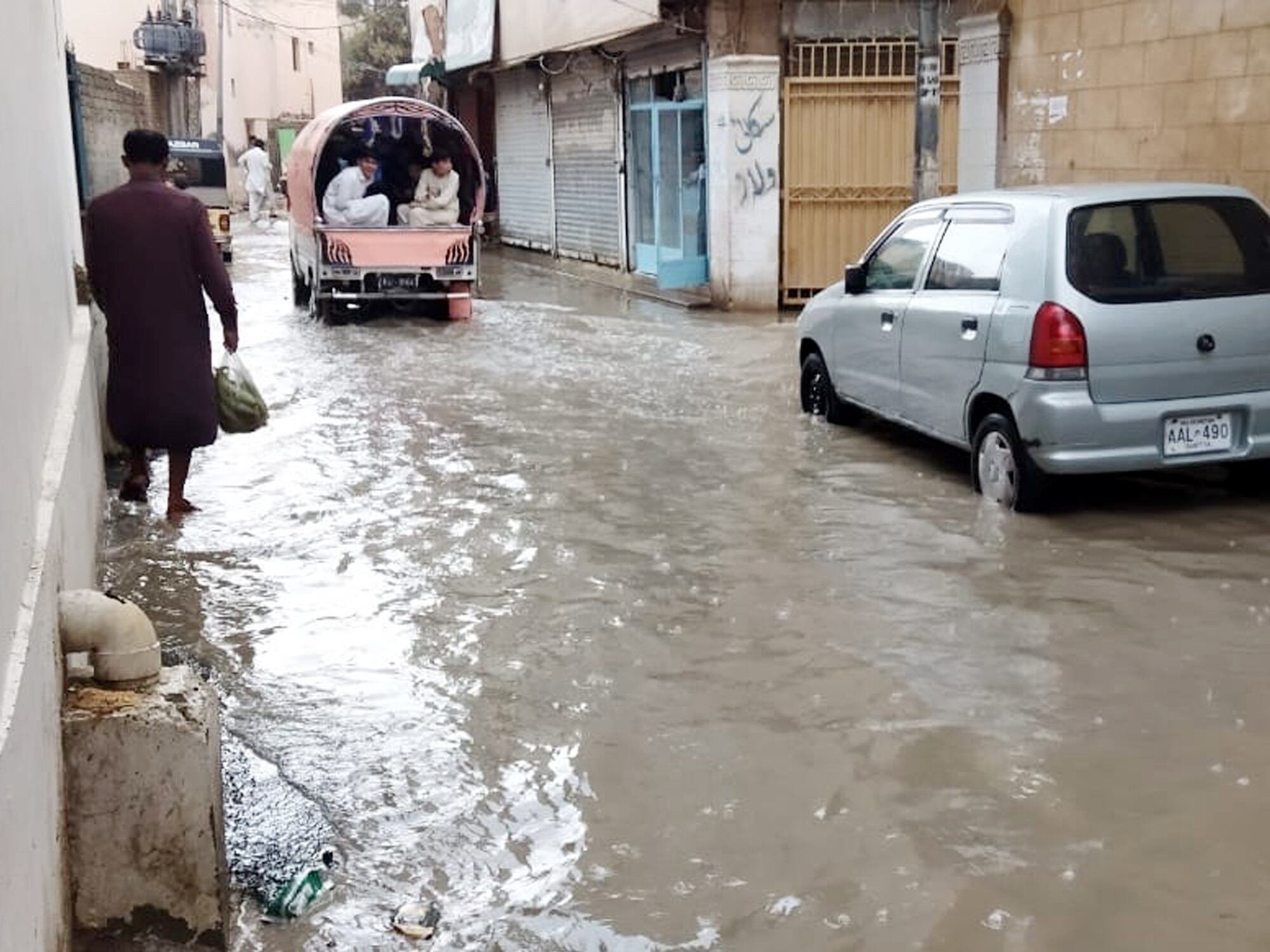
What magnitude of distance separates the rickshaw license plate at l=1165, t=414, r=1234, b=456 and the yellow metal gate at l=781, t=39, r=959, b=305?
954cm

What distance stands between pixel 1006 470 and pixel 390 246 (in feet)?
33.4

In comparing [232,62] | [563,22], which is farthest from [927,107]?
[232,62]

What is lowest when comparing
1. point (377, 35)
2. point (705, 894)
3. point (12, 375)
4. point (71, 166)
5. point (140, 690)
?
point (705, 894)

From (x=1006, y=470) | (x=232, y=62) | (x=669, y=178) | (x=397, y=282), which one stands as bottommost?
(x=1006, y=470)

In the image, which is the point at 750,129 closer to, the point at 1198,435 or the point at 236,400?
the point at 236,400

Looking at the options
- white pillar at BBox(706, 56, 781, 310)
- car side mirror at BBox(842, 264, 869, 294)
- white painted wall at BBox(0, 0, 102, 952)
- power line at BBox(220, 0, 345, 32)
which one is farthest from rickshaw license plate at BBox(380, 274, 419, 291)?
power line at BBox(220, 0, 345, 32)

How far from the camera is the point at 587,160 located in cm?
2277

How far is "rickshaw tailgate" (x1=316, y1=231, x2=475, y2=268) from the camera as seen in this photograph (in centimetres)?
1606

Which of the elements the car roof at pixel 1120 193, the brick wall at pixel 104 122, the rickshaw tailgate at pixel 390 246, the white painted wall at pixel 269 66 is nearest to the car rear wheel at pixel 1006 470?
the car roof at pixel 1120 193

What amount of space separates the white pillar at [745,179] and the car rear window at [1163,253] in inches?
371

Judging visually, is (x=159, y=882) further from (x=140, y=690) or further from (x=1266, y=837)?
(x=1266, y=837)

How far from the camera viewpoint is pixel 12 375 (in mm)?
3490

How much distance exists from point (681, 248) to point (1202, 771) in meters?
15.3

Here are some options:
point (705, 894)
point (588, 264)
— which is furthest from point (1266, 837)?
Answer: point (588, 264)
